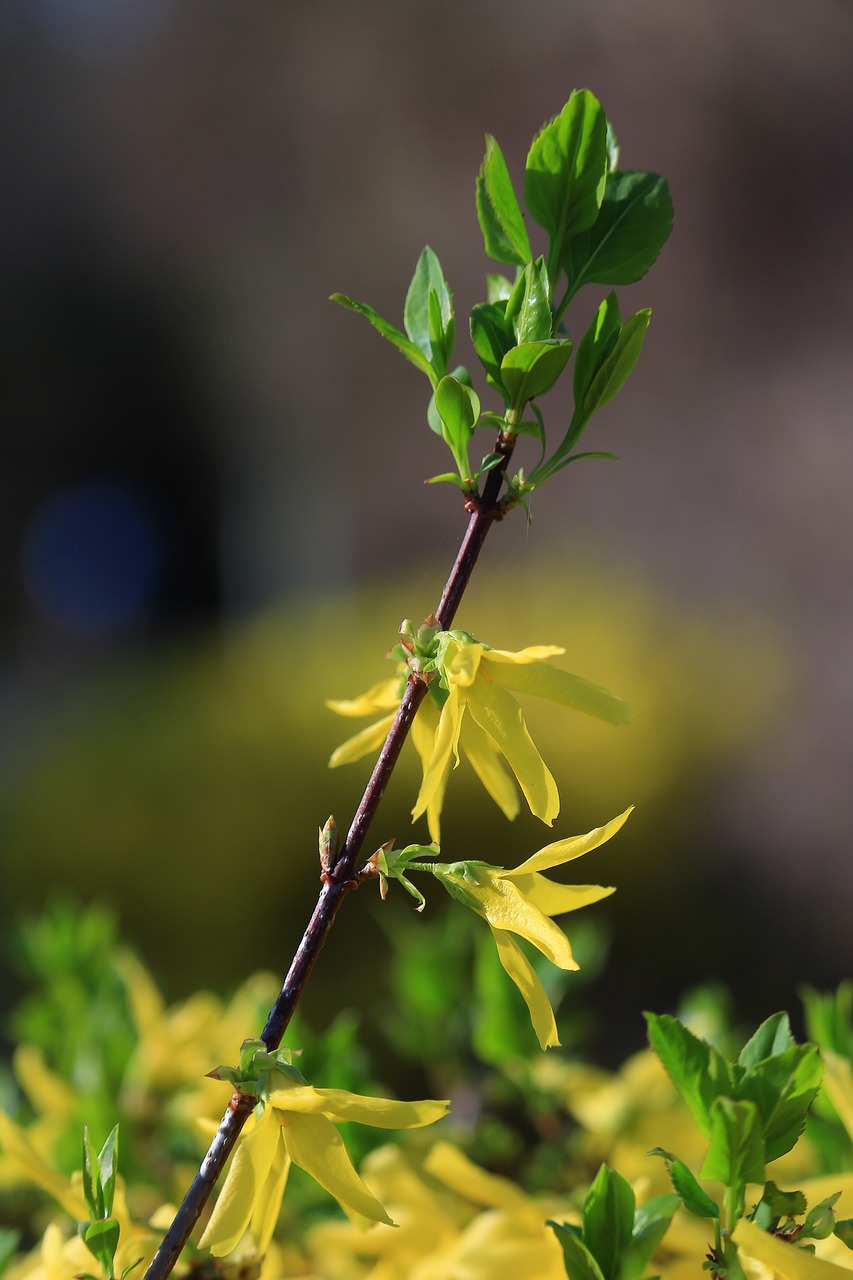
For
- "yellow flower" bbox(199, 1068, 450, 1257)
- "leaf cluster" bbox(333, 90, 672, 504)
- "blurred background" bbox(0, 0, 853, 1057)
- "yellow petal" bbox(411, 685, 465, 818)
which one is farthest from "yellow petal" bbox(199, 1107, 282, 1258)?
"blurred background" bbox(0, 0, 853, 1057)

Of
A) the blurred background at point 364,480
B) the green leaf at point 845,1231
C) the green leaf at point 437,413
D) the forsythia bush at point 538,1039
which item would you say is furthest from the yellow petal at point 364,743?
the blurred background at point 364,480

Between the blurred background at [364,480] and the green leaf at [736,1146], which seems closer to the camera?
the green leaf at [736,1146]

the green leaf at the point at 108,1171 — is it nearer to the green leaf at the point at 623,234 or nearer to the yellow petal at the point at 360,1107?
the yellow petal at the point at 360,1107

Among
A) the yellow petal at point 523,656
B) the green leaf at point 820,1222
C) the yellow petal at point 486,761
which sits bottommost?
the green leaf at point 820,1222

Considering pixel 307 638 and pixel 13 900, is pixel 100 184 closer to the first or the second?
pixel 307 638

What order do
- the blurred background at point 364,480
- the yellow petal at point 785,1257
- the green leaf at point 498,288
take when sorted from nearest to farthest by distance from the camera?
the yellow petal at point 785,1257, the green leaf at point 498,288, the blurred background at point 364,480

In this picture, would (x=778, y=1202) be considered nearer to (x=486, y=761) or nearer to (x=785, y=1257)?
(x=785, y=1257)
